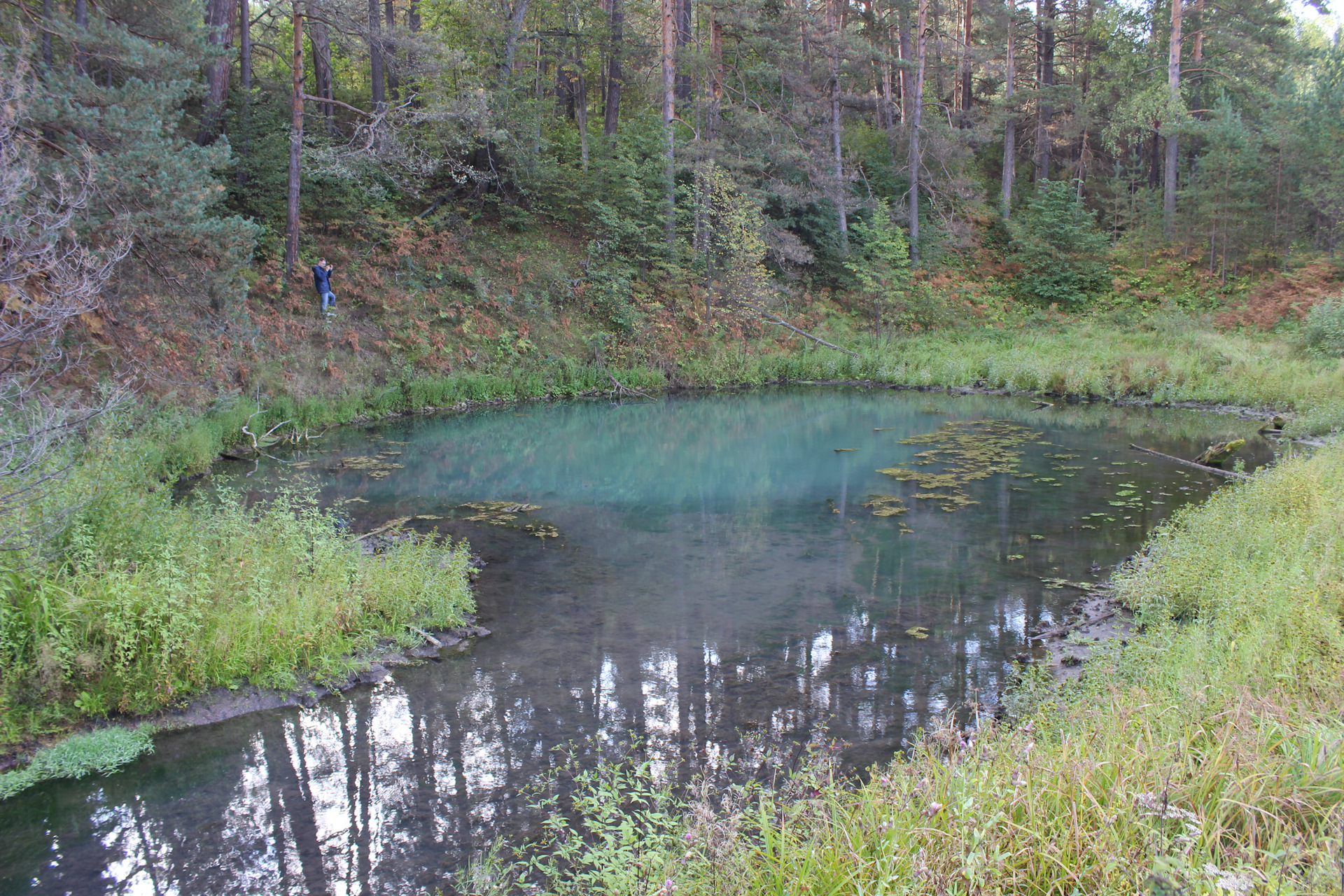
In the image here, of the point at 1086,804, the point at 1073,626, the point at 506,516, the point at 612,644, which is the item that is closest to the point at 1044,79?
the point at 506,516

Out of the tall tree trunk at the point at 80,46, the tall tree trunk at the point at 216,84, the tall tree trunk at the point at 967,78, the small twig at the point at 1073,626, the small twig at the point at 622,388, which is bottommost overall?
the small twig at the point at 1073,626

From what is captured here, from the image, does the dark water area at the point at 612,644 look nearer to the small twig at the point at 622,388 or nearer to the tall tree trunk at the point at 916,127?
the small twig at the point at 622,388

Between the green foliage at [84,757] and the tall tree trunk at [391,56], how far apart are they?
1610 centimetres

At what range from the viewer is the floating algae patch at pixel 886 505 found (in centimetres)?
1133

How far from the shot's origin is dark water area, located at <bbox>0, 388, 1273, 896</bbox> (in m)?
4.41

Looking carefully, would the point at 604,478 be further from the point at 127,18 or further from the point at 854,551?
the point at 127,18

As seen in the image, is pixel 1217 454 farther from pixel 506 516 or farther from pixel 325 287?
pixel 325 287

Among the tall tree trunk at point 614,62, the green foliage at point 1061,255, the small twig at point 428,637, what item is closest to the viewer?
the small twig at point 428,637

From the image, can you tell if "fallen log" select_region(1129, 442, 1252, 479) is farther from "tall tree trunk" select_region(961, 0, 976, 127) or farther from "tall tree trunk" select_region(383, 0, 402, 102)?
"tall tree trunk" select_region(961, 0, 976, 127)

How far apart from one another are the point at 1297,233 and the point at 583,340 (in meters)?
24.1

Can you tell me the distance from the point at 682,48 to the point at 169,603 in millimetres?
24593

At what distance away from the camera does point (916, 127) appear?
2988 cm

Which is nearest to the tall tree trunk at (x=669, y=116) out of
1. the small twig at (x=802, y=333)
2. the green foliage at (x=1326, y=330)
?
the small twig at (x=802, y=333)

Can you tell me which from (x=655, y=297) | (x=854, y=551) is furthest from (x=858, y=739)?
(x=655, y=297)
